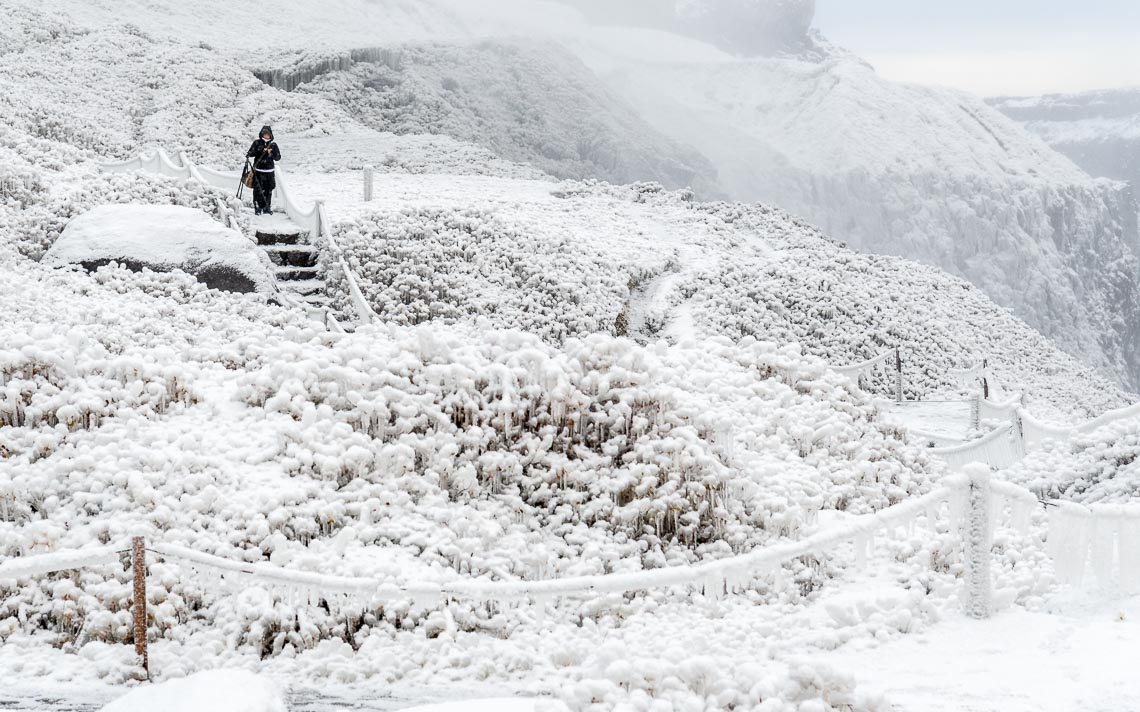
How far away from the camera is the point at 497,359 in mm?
9688

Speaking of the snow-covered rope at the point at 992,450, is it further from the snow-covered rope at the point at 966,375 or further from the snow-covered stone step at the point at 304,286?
the snow-covered rope at the point at 966,375

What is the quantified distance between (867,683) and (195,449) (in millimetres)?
5781

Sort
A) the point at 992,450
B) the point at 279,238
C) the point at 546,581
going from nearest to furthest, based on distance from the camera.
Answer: the point at 546,581
the point at 992,450
the point at 279,238

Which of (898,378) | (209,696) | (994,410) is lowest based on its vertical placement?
(898,378)

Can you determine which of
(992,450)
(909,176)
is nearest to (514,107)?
(992,450)

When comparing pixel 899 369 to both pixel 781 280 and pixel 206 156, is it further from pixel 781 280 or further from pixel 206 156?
pixel 206 156

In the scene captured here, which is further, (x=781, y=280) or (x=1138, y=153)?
(x=1138, y=153)

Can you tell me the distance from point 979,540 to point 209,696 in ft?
15.7

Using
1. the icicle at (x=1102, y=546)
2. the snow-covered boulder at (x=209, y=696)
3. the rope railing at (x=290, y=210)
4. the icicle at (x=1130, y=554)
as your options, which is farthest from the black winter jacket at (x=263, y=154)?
the icicle at (x=1130, y=554)

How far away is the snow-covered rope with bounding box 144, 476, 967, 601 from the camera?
577 centimetres

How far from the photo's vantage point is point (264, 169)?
19422mm

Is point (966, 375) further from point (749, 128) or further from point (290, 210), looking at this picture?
point (749, 128)

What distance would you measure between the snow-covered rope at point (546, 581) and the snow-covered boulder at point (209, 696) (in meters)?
1.03

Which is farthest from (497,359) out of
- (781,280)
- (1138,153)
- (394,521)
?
(1138,153)
